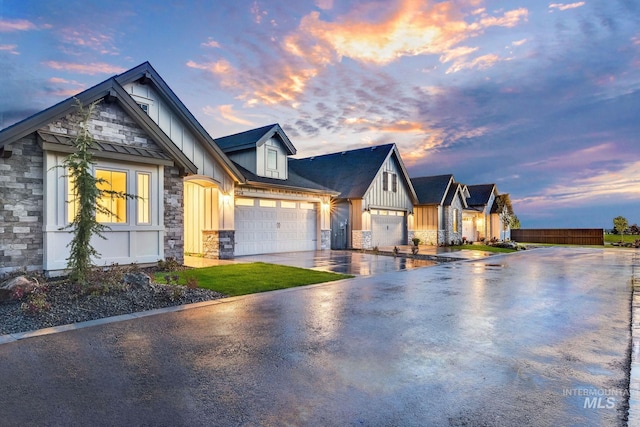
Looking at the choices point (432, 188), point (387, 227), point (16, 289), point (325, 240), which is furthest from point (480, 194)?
point (16, 289)

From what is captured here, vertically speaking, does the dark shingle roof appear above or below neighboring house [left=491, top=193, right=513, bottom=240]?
above

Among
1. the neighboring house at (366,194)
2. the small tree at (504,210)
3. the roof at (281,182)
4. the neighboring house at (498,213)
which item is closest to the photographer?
the roof at (281,182)

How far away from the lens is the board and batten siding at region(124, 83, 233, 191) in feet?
48.1

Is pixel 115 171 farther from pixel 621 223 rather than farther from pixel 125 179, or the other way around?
pixel 621 223

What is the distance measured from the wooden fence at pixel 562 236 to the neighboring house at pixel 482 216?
18.4 feet

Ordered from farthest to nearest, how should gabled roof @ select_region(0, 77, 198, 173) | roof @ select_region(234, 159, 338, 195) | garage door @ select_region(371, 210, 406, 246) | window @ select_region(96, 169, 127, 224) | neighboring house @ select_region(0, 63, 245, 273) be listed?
garage door @ select_region(371, 210, 406, 246), roof @ select_region(234, 159, 338, 195), window @ select_region(96, 169, 127, 224), neighboring house @ select_region(0, 63, 245, 273), gabled roof @ select_region(0, 77, 198, 173)

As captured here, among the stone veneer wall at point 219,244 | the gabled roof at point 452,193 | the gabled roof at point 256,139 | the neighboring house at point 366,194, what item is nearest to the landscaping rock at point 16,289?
the stone veneer wall at point 219,244

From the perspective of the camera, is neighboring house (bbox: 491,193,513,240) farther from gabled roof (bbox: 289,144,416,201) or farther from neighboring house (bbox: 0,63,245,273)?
neighboring house (bbox: 0,63,245,273)

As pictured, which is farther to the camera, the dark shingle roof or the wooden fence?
the wooden fence

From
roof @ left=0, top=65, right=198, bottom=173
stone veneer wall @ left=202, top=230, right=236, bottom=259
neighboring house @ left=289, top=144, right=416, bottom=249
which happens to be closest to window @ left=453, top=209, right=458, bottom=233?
neighboring house @ left=289, top=144, right=416, bottom=249

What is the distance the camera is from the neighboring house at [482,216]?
3841 centimetres

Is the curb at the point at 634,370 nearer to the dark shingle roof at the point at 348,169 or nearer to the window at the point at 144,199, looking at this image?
the window at the point at 144,199

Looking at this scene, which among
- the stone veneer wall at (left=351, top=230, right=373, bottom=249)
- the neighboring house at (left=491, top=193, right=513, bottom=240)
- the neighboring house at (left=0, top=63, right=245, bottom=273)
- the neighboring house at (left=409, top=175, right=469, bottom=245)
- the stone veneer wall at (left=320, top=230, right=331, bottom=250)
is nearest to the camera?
the neighboring house at (left=0, top=63, right=245, bottom=273)

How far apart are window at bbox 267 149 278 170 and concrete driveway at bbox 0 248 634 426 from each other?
1241cm
